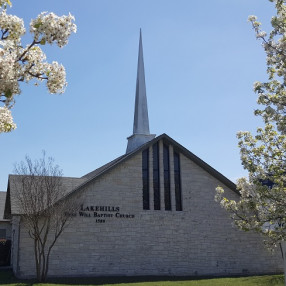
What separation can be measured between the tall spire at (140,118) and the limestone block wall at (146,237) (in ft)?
28.6

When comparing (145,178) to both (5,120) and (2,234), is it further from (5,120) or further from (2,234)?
(5,120)

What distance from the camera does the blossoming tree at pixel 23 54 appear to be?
15.7 feet

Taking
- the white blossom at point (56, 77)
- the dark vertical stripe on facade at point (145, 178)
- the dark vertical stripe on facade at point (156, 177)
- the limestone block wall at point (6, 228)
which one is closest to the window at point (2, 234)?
the limestone block wall at point (6, 228)

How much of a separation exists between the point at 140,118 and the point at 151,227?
12.7 m

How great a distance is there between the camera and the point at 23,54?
210 inches

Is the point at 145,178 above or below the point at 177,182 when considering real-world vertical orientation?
above

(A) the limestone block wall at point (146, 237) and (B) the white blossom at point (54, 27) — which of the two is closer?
(B) the white blossom at point (54, 27)

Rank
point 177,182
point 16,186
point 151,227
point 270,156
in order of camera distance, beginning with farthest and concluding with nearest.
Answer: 1. point 177,182
2. point 151,227
3. point 16,186
4. point 270,156

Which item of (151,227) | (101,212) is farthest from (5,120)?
(151,227)

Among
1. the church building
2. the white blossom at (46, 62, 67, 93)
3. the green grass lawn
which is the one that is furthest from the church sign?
the white blossom at (46, 62, 67, 93)

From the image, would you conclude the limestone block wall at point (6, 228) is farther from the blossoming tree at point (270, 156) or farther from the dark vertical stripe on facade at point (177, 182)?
the blossoming tree at point (270, 156)

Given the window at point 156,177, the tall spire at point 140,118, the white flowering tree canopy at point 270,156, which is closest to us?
the white flowering tree canopy at point 270,156

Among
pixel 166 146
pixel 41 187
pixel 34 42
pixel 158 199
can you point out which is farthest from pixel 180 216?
pixel 34 42

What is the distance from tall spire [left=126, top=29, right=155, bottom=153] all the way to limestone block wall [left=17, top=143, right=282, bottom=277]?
871 cm
